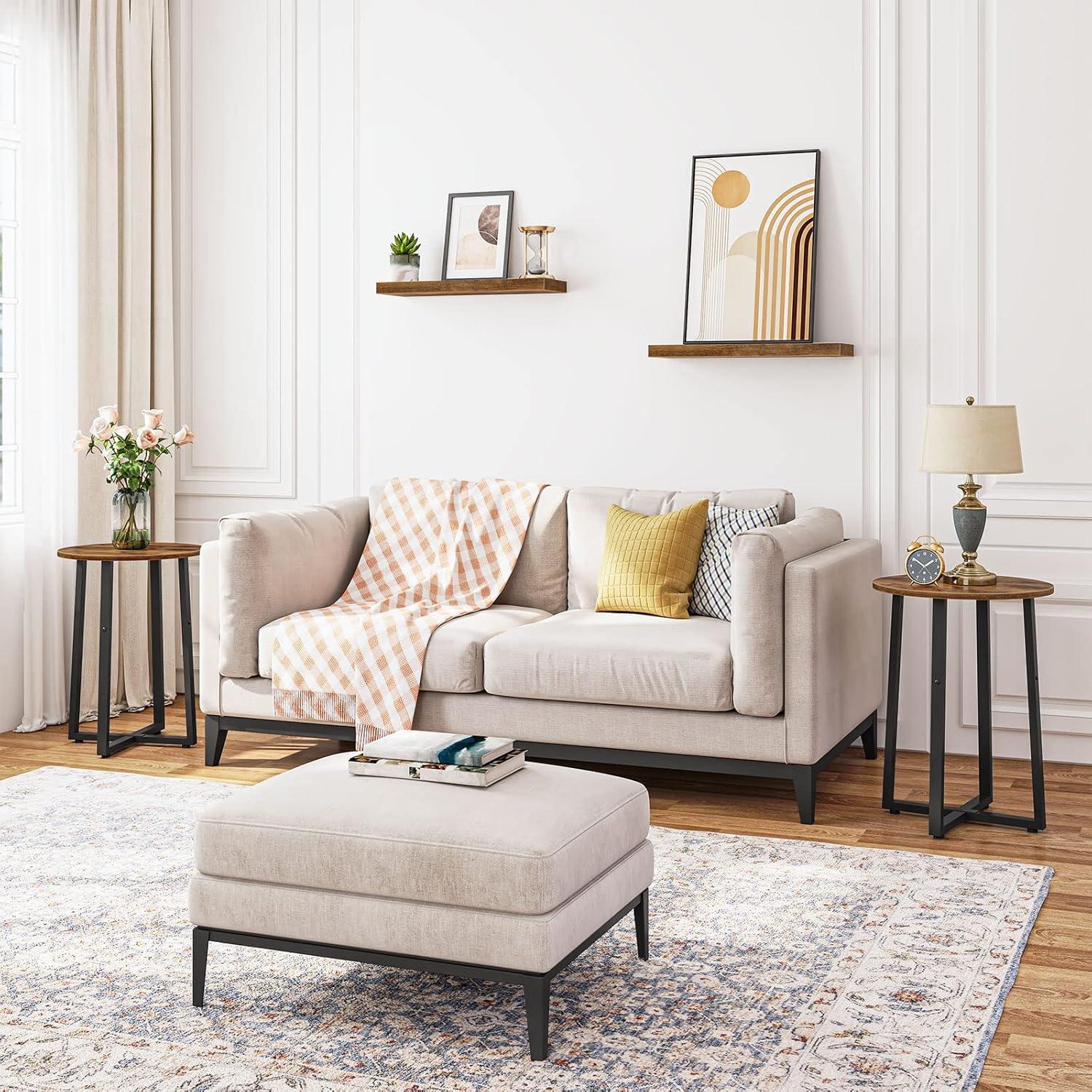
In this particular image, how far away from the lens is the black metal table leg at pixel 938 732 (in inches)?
143

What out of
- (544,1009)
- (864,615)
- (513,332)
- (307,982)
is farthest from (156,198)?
(544,1009)

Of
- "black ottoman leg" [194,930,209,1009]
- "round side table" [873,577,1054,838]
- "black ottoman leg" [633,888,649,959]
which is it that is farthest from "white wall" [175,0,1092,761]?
"black ottoman leg" [194,930,209,1009]

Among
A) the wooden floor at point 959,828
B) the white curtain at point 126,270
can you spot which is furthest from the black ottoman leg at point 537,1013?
the white curtain at point 126,270

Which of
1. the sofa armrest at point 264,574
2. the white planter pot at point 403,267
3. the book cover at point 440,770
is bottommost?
the book cover at point 440,770

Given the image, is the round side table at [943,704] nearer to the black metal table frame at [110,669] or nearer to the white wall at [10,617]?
the black metal table frame at [110,669]

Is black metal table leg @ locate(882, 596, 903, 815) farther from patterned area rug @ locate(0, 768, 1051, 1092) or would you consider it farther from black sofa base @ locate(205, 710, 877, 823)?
patterned area rug @ locate(0, 768, 1051, 1092)

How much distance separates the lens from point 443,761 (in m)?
2.62

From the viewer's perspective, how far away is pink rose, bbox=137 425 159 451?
15.3 ft

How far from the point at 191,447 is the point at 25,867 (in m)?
2.46

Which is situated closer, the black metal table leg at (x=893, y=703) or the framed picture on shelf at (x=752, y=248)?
the black metal table leg at (x=893, y=703)

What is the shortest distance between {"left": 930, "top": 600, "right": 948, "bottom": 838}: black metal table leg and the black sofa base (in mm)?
323

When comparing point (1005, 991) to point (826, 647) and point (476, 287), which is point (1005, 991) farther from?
point (476, 287)

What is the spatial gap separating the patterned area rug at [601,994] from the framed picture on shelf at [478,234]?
2435 mm

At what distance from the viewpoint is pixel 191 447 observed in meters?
5.55
